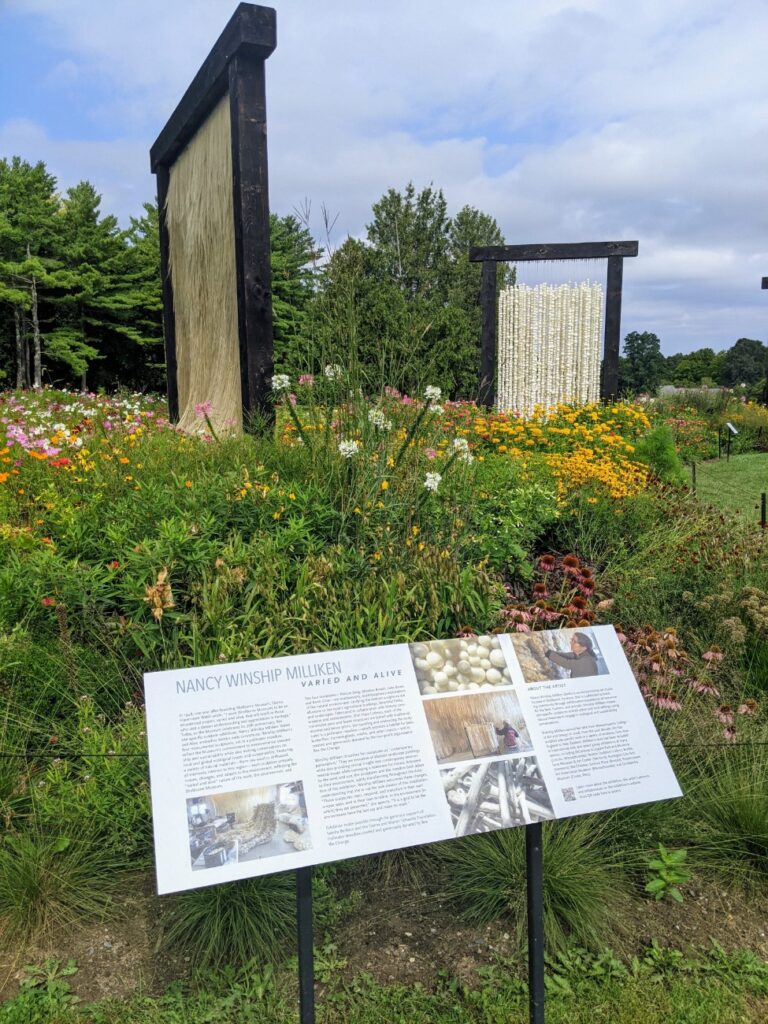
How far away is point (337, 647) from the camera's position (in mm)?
3070

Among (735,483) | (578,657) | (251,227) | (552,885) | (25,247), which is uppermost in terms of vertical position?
(25,247)

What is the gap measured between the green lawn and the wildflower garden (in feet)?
12.6

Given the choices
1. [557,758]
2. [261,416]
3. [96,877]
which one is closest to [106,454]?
[261,416]

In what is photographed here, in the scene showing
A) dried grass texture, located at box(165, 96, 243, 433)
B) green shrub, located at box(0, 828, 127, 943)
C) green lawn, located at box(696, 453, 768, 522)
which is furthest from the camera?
green lawn, located at box(696, 453, 768, 522)

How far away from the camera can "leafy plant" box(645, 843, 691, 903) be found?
A: 251 cm

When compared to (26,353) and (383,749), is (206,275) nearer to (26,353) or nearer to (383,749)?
(383,749)

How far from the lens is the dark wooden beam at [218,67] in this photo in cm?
529

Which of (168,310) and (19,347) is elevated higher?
(19,347)

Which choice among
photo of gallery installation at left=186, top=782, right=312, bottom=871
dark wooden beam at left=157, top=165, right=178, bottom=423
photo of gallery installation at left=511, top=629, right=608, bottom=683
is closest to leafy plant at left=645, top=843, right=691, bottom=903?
photo of gallery installation at left=511, top=629, right=608, bottom=683

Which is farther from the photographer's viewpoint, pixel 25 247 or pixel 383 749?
pixel 25 247

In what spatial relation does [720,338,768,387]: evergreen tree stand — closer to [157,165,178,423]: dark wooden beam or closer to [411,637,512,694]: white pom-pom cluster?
[157,165,178,423]: dark wooden beam

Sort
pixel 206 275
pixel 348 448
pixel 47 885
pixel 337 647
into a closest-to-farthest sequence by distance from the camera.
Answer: pixel 47 885 < pixel 337 647 < pixel 348 448 < pixel 206 275

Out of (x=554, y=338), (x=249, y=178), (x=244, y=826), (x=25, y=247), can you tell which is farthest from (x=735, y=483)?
(x=25, y=247)

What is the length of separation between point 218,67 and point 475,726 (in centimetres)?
549
